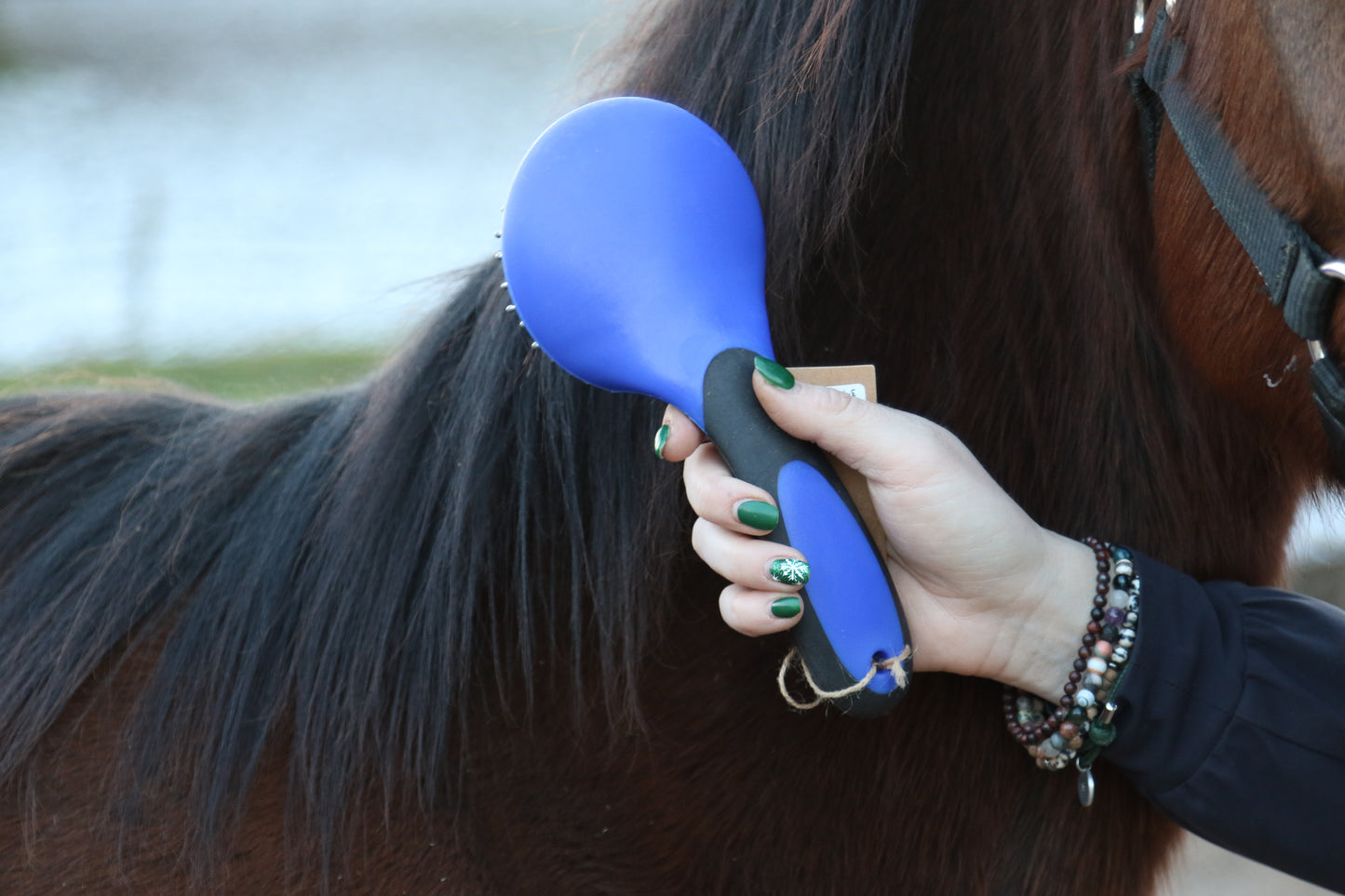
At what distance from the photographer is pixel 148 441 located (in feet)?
3.09

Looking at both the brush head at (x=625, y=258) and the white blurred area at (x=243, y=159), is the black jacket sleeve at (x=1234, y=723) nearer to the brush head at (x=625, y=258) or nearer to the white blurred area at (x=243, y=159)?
the brush head at (x=625, y=258)

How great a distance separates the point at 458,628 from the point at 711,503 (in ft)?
0.75

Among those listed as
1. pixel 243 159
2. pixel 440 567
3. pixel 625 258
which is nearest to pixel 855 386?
pixel 625 258

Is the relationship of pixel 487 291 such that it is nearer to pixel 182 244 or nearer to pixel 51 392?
pixel 51 392

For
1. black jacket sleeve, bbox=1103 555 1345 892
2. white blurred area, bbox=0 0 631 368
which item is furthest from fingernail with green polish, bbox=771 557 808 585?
white blurred area, bbox=0 0 631 368

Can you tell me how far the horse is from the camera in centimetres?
75

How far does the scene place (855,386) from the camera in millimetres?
708

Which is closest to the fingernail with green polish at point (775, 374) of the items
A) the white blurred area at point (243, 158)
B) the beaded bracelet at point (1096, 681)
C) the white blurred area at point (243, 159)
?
the beaded bracelet at point (1096, 681)

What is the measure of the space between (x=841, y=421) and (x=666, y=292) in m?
0.13

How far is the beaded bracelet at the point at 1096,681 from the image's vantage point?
0.74 m

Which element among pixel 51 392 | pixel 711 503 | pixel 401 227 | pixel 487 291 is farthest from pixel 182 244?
pixel 711 503

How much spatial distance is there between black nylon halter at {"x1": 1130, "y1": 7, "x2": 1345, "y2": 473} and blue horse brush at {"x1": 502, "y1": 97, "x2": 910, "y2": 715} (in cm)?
27

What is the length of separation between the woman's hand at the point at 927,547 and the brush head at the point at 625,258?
41 millimetres

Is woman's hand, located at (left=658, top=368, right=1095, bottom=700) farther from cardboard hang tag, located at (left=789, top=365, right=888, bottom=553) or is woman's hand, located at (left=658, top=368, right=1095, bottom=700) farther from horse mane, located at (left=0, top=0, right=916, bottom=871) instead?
horse mane, located at (left=0, top=0, right=916, bottom=871)
